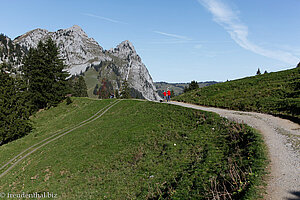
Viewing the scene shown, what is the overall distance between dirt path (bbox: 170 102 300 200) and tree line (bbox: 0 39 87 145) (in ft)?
135

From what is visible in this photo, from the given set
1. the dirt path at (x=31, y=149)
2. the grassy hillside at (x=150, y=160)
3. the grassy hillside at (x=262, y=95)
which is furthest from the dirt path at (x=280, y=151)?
the dirt path at (x=31, y=149)

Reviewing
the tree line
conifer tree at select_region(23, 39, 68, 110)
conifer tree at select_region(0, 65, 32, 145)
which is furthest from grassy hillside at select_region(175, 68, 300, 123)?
conifer tree at select_region(23, 39, 68, 110)

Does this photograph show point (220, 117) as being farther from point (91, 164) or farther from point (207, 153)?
point (91, 164)

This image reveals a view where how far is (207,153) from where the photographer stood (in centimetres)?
1538

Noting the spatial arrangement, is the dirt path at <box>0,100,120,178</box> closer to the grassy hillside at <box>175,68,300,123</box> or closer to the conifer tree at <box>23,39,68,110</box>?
the grassy hillside at <box>175,68,300,123</box>

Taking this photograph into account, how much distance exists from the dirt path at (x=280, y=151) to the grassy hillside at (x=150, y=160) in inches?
29.8

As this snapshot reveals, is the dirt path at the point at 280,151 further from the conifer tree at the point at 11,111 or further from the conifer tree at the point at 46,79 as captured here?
the conifer tree at the point at 46,79

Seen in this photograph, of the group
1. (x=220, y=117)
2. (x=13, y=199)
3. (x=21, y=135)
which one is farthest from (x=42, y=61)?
(x=220, y=117)

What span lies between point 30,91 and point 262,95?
60.0m

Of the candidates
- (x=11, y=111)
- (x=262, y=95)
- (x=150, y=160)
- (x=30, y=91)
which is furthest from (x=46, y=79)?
(x=262, y=95)

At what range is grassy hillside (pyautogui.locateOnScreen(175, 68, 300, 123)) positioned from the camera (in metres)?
20.8

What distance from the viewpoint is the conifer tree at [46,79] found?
183 ft

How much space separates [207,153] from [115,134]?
1482 centimetres

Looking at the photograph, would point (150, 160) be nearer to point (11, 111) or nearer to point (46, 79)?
point (11, 111)
